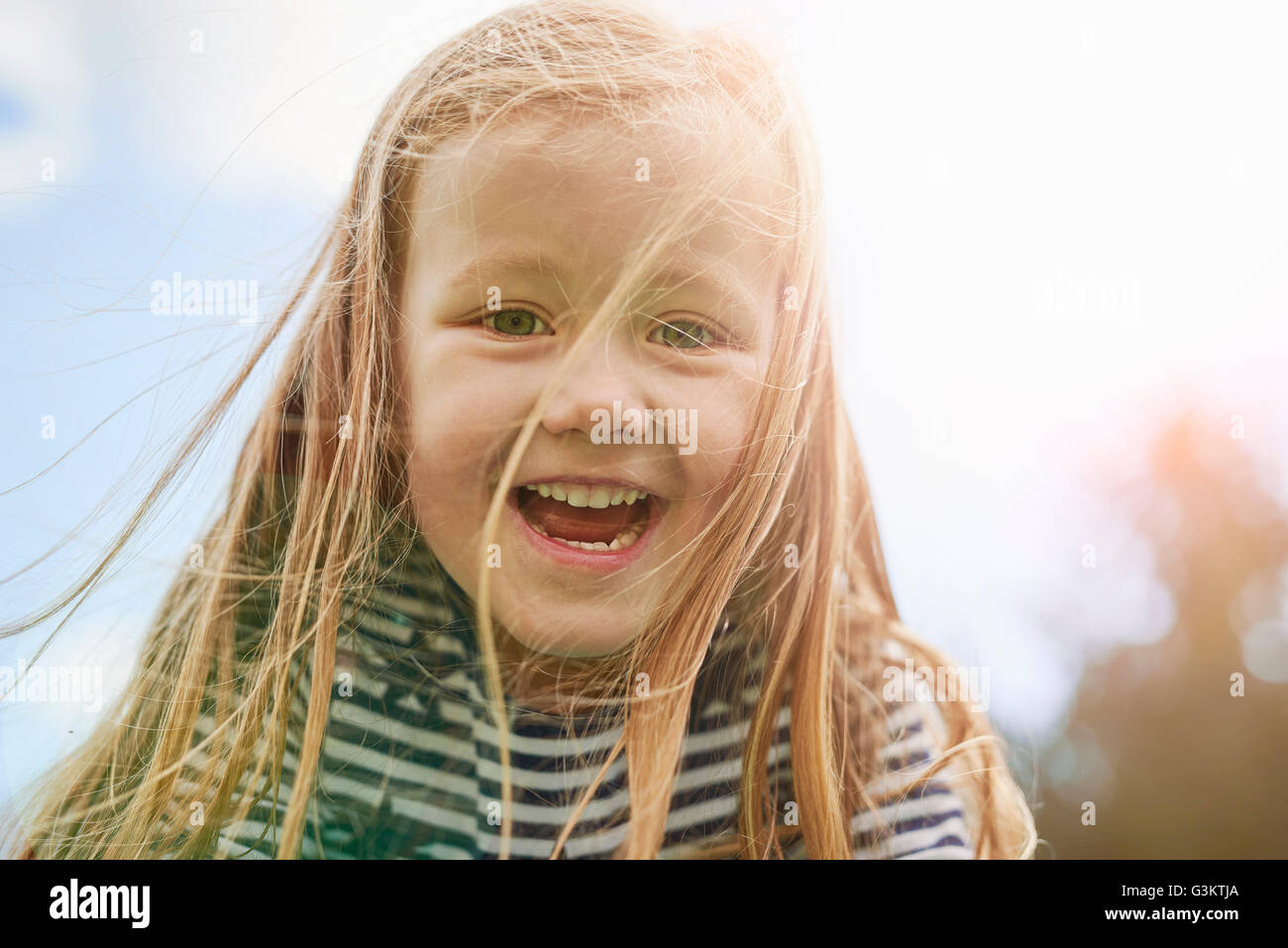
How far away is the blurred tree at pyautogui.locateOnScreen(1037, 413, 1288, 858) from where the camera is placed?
0.93 meters

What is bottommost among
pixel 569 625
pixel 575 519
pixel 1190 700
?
pixel 1190 700

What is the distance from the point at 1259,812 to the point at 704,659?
2.26ft

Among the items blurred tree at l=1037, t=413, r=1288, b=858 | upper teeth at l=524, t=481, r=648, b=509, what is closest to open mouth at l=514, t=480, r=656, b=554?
upper teeth at l=524, t=481, r=648, b=509

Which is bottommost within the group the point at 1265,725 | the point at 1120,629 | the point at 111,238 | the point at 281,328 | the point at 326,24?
the point at 1265,725

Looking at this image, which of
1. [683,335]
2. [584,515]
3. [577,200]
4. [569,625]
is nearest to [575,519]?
[584,515]

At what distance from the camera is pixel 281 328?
35.1 inches

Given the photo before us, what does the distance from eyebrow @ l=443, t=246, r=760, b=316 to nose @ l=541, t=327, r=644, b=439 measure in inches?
2.9

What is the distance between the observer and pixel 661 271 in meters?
0.82

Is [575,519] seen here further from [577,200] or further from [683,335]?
[577,200]

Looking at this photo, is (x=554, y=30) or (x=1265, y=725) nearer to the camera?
(x=554, y=30)

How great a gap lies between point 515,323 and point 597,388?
0.11 m

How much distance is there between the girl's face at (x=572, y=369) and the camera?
81 cm
